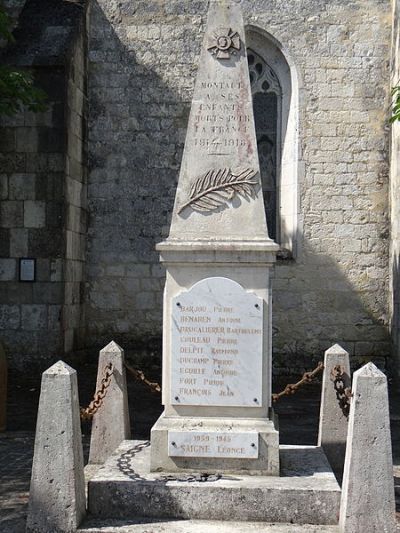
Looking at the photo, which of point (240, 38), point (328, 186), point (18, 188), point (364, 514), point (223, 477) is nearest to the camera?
point (364, 514)

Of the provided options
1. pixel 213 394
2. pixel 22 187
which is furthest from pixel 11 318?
pixel 213 394

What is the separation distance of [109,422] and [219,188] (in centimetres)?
224

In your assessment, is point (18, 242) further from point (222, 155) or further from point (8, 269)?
point (222, 155)

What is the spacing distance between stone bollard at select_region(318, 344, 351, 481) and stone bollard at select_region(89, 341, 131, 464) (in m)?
1.65

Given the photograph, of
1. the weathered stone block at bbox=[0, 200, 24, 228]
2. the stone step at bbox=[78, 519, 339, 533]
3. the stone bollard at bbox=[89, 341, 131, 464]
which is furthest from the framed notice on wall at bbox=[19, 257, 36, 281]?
the stone step at bbox=[78, 519, 339, 533]

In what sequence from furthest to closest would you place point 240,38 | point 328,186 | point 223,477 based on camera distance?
point 328,186 → point 240,38 → point 223,477

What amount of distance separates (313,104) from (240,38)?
7.12 meters

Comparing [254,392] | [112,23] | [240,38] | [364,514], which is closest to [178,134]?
[112,23]

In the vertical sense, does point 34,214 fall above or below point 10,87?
below

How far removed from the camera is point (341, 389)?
233 inches

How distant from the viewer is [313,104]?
42.7 feet

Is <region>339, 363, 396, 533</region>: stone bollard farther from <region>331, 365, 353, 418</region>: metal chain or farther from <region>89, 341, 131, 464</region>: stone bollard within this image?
<region>89, 341, 131, 464</region>: stone bollard

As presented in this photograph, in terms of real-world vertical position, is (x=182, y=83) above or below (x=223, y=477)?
above

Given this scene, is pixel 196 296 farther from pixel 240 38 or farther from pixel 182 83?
pixel 182 83
